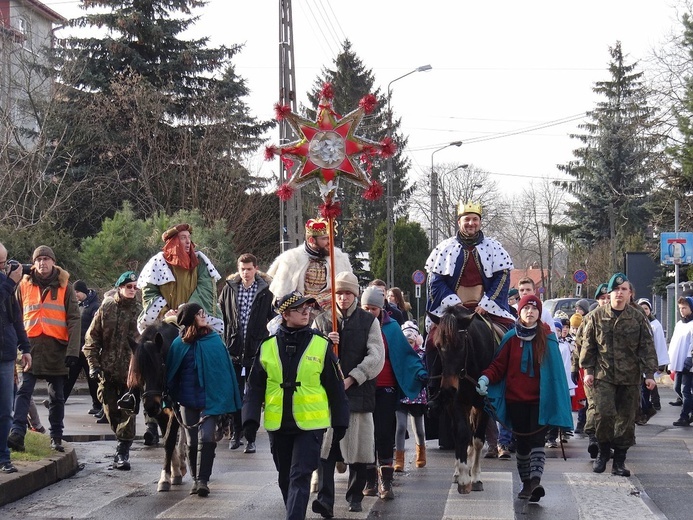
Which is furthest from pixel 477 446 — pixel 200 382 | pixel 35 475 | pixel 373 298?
pixel 35 475

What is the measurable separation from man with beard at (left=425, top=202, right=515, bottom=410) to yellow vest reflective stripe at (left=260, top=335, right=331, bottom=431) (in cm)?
317

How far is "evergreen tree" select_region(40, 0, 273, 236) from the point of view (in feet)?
115

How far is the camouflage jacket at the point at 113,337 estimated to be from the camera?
11.6 metres

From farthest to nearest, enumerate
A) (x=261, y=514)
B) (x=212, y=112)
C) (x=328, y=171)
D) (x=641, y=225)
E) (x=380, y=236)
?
(x=641, y=225), (x=380, y=236), (x=212, y=112), (x=328, y=171), (x=261, y=514)

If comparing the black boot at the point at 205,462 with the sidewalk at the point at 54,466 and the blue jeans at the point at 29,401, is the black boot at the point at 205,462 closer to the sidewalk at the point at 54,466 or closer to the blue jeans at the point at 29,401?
the sidewalk at the point at 54,466

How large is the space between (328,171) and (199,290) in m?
1.78

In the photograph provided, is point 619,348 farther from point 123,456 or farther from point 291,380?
point 123,456

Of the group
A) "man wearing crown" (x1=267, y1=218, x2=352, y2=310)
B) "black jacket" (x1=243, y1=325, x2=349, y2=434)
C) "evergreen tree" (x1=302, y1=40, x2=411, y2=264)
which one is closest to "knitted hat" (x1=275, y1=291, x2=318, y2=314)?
"black jacket" (x1=243, y1=325, x2=349, y2=434)

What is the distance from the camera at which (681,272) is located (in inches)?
1587

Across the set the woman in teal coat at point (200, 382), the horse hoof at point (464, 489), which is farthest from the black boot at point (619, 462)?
the woman in teal coat at point (200, 382)

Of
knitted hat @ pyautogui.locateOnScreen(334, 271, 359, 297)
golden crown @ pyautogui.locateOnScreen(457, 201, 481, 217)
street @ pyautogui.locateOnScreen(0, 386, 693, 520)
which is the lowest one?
street @ pyautogui.locateOnScreen(0, 386, 693, 520)

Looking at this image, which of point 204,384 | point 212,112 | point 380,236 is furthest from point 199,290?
point 380,236

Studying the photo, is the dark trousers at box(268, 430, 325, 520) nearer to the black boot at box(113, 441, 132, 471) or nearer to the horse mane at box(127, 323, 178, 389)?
the horse mane at box(127, 323, 178, 389)

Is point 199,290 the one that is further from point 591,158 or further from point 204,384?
point 591,158
